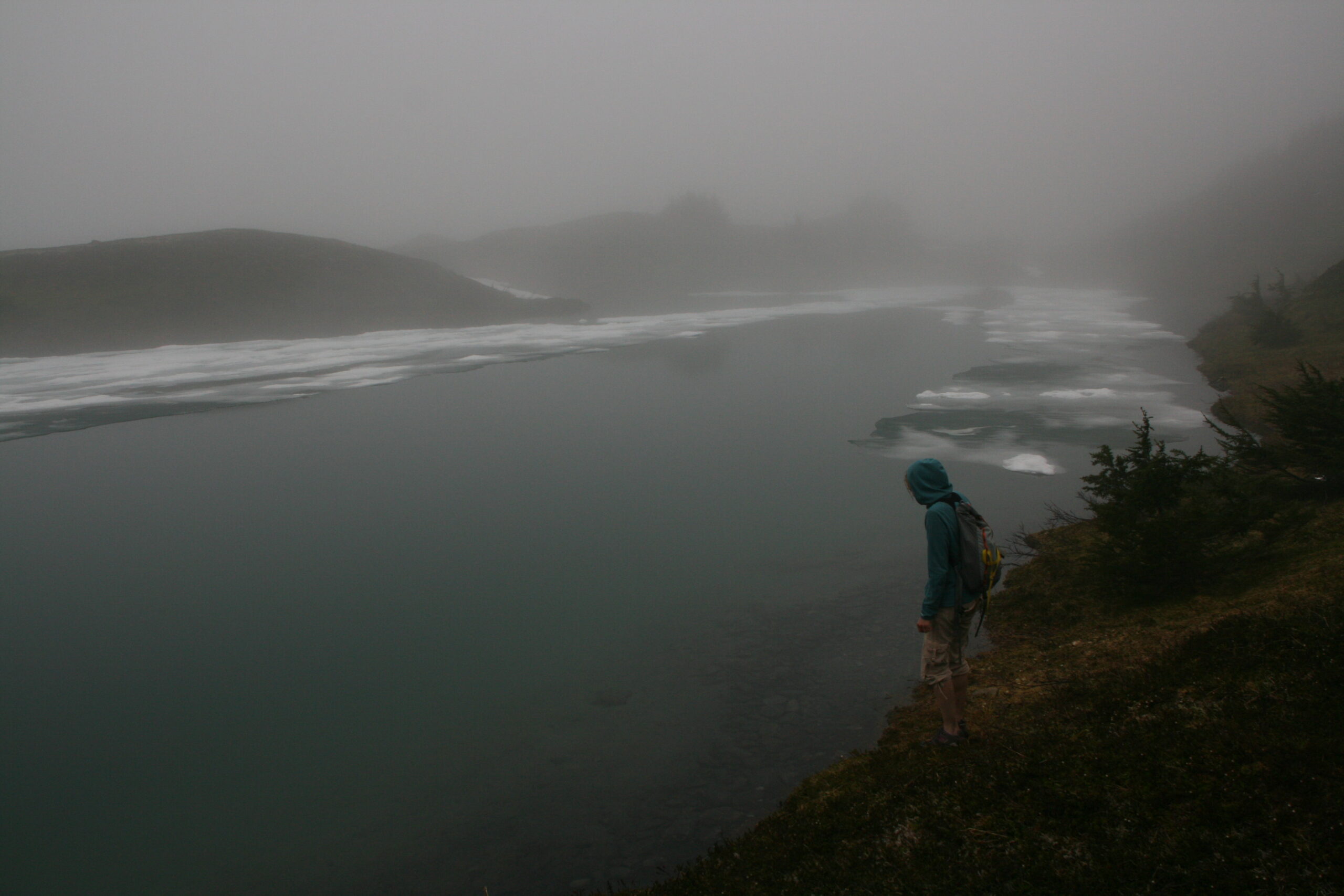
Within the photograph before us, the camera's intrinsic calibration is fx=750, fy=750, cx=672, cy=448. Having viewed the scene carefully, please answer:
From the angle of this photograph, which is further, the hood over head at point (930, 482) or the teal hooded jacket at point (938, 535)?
the hood over head at point (930, 482)

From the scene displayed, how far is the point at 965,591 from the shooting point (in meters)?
6.79

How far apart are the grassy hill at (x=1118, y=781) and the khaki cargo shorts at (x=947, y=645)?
0.70 metres

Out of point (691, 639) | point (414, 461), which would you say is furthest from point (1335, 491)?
point (414, 461)

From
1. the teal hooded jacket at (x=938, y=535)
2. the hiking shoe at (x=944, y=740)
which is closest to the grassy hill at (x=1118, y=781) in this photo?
the hiking shoe at (x=944, y=740)

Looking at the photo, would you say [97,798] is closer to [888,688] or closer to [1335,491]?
[888,688]

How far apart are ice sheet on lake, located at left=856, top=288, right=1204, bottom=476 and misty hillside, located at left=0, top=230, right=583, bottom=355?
209ft

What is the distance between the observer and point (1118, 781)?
5.44 m

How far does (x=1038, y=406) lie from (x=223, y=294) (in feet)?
280

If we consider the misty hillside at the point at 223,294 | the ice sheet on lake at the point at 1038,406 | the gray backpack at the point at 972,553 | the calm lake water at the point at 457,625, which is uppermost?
the misty hillside at the point at 223,294

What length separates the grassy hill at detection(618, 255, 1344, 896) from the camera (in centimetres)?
454

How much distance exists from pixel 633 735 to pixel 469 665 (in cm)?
367

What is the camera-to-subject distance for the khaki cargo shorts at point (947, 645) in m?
6.85

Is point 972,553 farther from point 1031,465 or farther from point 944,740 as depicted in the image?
point 1031,465

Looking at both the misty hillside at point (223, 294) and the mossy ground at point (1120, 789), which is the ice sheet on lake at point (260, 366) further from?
the mossy ground at point (1120, 789)
